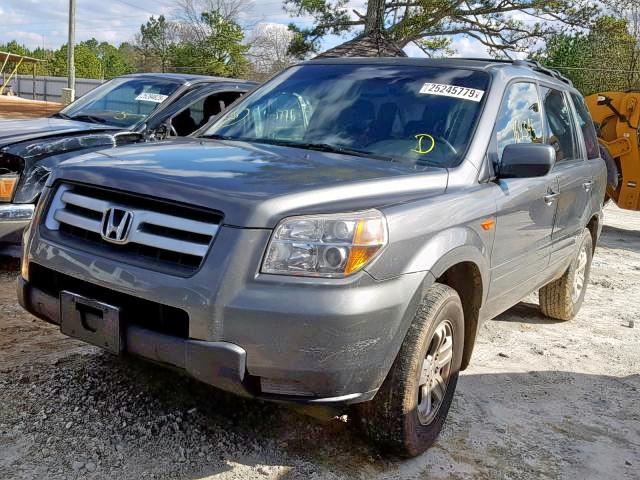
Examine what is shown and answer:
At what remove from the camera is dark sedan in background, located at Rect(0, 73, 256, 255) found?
5.25 metres

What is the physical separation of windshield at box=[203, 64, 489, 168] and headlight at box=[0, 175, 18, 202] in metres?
2.00

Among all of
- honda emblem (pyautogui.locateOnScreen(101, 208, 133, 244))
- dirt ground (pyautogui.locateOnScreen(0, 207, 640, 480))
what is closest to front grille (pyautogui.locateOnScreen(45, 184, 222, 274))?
honda emblem (pyautogui.locateOnScreen(101, 208, 133, 244))

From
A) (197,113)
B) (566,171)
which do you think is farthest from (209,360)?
(197,113)

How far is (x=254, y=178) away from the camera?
282 centimetres

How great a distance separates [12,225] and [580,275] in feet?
15.2

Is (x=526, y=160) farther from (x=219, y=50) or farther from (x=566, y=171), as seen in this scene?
(x=219, y=50)

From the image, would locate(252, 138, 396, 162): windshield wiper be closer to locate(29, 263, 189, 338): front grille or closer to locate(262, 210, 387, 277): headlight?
locate(262, 210, 387, 277): headlight

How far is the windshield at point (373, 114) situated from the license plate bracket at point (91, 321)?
1.43 m

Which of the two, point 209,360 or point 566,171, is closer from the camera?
point 209,360

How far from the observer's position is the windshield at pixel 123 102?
21.8ft

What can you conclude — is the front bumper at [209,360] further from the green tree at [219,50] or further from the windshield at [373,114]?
the green tree at [219,50]

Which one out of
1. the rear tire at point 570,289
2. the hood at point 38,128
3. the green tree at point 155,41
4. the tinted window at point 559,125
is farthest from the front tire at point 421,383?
the green tree at point 155,41

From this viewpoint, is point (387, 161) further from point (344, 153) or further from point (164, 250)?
point (164, 250)

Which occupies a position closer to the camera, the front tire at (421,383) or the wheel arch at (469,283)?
the front tire at (421,383)
